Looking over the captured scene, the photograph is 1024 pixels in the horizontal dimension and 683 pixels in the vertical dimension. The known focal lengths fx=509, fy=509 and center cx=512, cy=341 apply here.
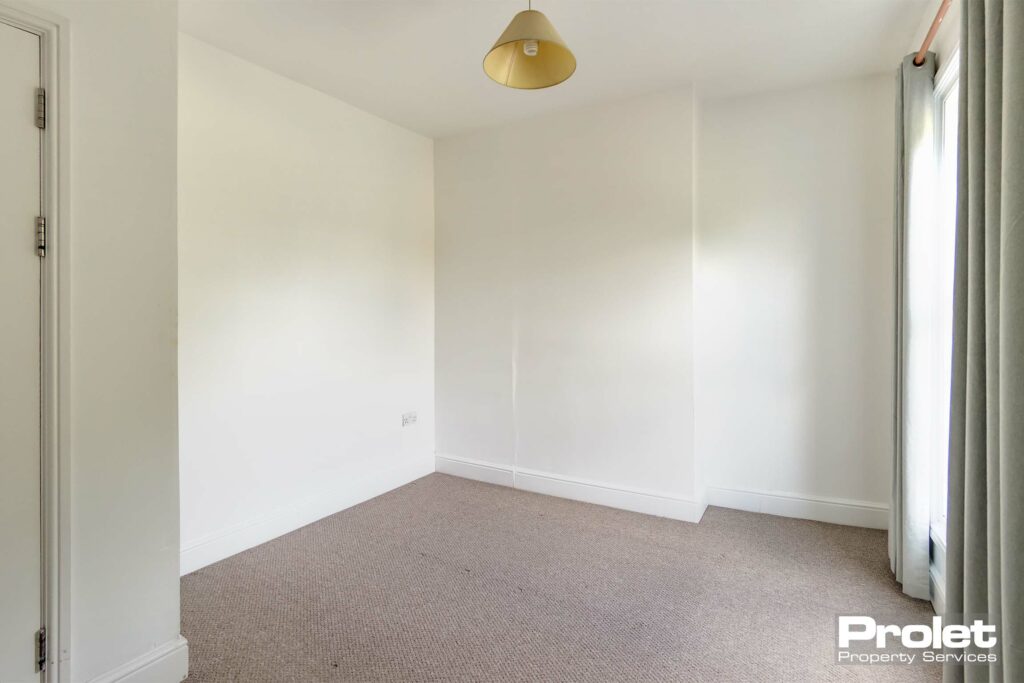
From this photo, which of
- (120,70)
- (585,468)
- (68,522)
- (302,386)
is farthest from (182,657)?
(585,468)

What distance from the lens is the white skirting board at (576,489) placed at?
11.2 ft

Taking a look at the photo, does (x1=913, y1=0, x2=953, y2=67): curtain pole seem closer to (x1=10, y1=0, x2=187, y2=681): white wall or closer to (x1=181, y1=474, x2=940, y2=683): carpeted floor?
(x1=181, y1=474, x2=940, y2=683): carpeted floor

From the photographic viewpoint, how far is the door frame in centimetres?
162

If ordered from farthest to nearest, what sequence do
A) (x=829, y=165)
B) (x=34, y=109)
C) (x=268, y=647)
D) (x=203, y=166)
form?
(x=829, y=165) → (x=203, y=166) → (x=268, y=647) → (x=34, y=109)

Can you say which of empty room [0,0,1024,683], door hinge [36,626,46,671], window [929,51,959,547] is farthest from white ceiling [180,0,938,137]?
door hinge [36,626,46,671]

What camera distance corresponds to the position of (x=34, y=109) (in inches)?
63.0

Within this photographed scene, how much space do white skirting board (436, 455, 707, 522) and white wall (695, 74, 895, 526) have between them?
0.43 m

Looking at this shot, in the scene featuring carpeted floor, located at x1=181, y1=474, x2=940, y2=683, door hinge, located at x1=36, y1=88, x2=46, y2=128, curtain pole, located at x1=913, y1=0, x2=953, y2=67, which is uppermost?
curtain pole, located at x1=913, y1=0, x2=953, y2=67

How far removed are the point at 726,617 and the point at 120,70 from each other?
3.21m

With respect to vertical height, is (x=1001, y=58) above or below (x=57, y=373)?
above

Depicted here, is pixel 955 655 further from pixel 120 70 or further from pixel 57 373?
pixel 120 70

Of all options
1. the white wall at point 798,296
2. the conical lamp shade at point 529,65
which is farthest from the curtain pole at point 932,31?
the conical lamp shade at point 529,65

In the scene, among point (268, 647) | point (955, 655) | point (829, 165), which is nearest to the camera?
point (955, 655)

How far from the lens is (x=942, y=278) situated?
2438 millimetres
